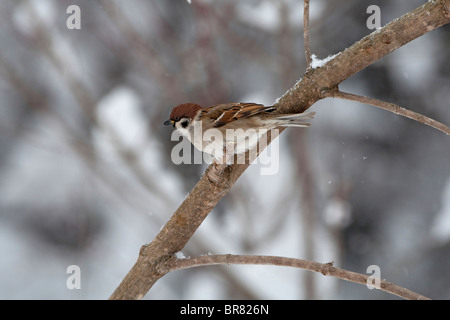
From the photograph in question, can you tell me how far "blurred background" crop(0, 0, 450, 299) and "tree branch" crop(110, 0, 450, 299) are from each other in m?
1.77

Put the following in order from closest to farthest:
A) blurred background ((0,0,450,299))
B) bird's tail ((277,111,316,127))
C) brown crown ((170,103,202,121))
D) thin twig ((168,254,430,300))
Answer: thin twig ((168,254,430,300)), bird's tail ((277,111,316,127)), brown crown ((170,103,202,121)), blurred background ((0,0,450,299))

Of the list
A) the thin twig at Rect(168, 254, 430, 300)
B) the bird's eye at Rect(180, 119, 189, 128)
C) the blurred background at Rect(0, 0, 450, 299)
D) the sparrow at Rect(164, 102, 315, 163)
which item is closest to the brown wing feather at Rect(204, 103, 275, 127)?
the sparrow at Rect(164, 102, 315, 163)

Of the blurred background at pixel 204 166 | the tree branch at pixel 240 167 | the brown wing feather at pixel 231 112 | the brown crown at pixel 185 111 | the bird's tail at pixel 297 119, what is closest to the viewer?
the tree branch at pixel 240 167

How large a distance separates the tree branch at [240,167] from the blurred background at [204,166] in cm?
177

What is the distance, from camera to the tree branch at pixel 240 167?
195 centimetres

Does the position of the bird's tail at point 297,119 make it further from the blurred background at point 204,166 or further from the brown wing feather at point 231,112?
the blurred background at point 204,166

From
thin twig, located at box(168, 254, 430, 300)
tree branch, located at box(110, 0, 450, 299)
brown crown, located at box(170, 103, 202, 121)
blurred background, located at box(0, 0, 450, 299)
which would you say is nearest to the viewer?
thin twig, located at box(168, 254, 430, 300)

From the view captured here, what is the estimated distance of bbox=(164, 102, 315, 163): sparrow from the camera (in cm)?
220

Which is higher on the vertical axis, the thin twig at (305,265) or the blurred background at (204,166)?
the blurred background at (204,166)

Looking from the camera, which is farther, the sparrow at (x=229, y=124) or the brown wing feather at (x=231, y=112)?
the brown wing feather at (x=231, y=112)

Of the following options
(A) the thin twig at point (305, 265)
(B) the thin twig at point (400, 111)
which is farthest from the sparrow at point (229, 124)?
(A) the thin twig at point (305, 265)

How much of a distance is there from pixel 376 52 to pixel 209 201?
0.92 m

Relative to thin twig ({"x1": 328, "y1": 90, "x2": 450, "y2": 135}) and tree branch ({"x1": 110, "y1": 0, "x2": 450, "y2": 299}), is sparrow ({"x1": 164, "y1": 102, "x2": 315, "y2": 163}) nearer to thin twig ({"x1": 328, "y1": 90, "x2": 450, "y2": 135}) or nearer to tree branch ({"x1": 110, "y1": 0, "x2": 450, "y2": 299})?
tree branch ({"x1": 110, "y1": 0, "x2": 450, "y2": 299})
